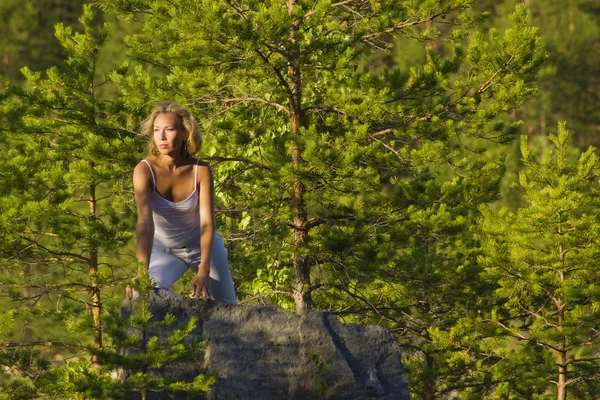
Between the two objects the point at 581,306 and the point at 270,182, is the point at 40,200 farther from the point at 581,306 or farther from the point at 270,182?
the point at 581,306

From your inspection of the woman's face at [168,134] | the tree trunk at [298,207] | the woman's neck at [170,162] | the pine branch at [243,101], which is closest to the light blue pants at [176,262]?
the woman's neck at [170,162]

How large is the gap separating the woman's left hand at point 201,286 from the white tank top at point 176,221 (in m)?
0.26

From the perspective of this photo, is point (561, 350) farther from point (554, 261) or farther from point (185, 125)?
point (185, 125)

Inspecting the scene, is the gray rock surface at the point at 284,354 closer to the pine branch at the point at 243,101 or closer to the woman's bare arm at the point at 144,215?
the woman's bare arm at the point at 144,215

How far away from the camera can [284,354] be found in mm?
6367

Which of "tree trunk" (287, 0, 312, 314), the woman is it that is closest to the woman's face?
the woman

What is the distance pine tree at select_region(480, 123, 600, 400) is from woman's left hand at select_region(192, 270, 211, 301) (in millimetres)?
5332

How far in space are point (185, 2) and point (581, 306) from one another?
5.43 metres

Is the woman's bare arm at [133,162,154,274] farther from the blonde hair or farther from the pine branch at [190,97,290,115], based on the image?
the pine branch at [190,97,290,115]

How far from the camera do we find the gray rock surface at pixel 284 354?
620cm

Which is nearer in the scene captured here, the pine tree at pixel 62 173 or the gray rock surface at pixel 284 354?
the gray rock surface at pixel 284 354

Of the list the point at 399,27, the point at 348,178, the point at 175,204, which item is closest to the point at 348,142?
the point at 348,178

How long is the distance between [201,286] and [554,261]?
6.07 metres

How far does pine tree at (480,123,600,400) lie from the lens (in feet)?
35.8
